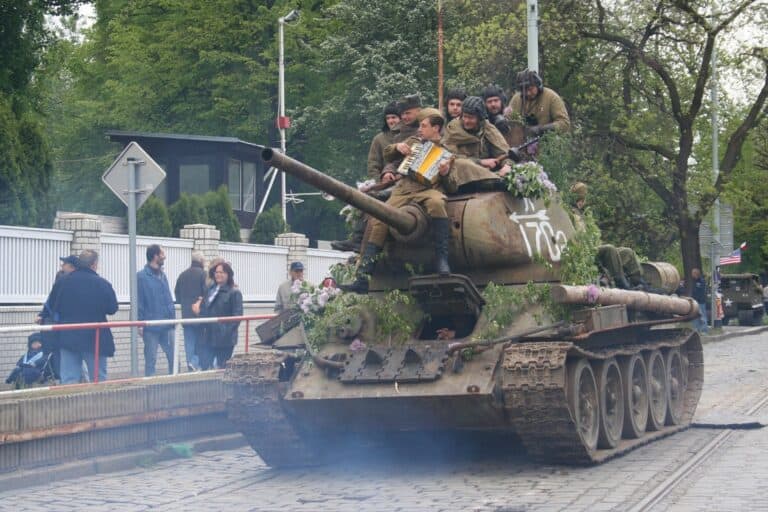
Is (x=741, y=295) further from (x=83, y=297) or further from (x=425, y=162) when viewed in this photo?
(x=425, y=162)

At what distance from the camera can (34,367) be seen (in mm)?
12031

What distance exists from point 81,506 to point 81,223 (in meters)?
10.1

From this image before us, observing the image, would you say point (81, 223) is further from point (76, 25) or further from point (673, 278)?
point (76, 25)

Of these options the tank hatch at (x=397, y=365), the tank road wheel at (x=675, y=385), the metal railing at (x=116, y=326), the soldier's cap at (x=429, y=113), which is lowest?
the tank road wheel at (x=675, y=385)

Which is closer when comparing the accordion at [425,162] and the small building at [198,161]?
the accordion at [425,162]

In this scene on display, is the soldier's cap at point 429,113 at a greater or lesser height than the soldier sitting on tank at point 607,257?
greater

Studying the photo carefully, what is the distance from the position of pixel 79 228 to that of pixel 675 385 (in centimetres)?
916

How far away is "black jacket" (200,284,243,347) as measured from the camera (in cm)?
1395

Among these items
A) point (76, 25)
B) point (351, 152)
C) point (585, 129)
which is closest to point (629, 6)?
point (585, 129)

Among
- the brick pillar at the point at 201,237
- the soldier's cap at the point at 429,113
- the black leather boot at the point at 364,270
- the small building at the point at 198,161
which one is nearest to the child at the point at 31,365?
the black leather boot at the point at 364,270

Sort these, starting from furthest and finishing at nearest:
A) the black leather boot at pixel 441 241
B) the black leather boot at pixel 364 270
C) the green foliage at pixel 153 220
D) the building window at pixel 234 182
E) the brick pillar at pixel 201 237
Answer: the building window at pixel 234 182 → the green foliage at pixel 153 220 → the brick pillar at pixel 201 237 → the black leather boot at pixel 364 270 → the black leather boot at pixel 441 241

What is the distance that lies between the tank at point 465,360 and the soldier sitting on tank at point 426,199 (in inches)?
4.7

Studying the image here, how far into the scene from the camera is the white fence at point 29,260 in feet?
58.0

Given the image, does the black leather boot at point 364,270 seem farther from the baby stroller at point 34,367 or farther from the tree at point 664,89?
the tree at point 664,89
